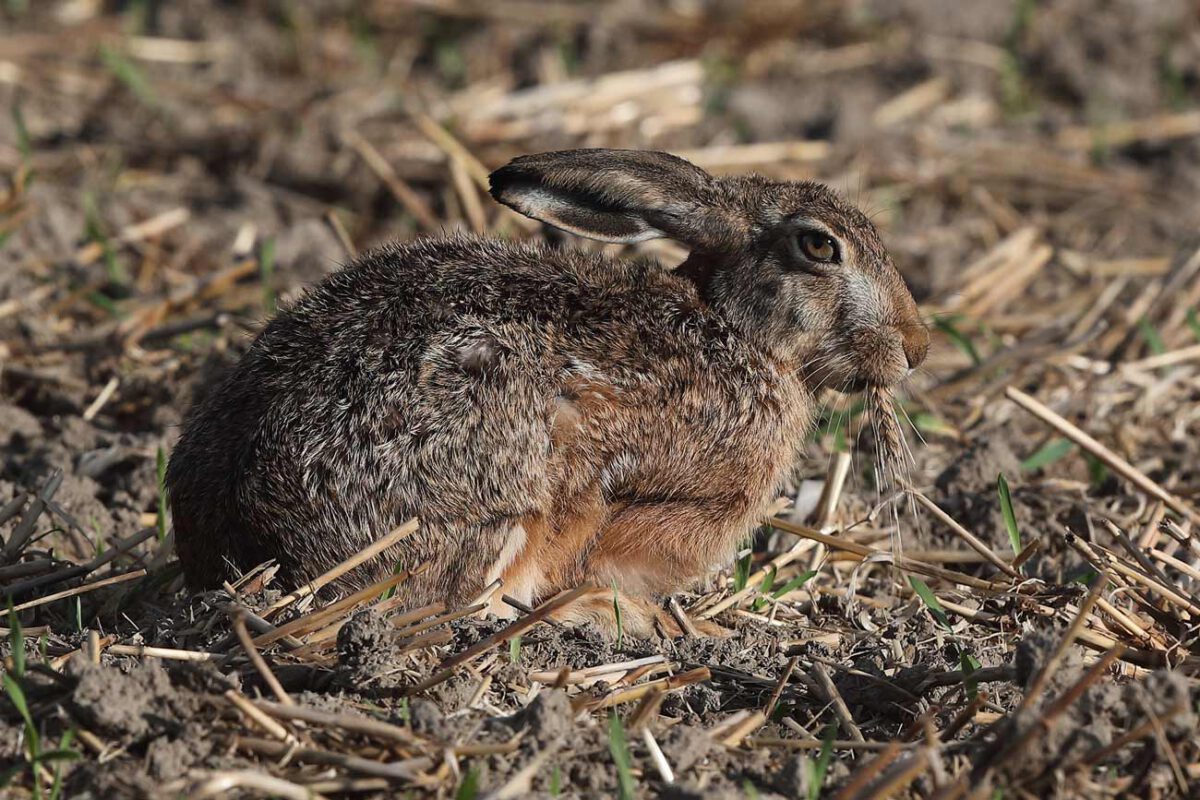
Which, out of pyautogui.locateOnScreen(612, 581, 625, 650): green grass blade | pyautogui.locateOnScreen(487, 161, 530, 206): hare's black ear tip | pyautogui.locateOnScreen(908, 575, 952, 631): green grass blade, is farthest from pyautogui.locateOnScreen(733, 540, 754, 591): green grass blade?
pyautogui.locateOnScreen(487, 161, 530, 206): hare's black ear tip

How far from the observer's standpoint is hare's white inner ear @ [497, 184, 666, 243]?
4.93m

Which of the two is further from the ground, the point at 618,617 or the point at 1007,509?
the point at 1007,509

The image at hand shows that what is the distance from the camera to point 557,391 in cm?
458

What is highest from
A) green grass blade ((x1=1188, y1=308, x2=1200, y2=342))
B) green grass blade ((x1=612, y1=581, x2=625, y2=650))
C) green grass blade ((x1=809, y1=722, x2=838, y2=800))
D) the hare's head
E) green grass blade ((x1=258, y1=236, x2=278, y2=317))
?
the hare's head

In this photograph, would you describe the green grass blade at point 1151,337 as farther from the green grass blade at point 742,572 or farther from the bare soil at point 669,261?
the green grass blade at point 742,572

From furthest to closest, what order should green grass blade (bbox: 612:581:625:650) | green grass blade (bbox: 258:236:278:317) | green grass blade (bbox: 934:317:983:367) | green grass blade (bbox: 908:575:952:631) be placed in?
green grass blade (bbox: 258:236:278:317), green grass blade (bbox: 934:317:983:367), green grass blade (bbox: 908:575:952:631), green grass blade (bbox: 612:581:625:650)

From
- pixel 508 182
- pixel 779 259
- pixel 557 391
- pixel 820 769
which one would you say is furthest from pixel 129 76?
pixel 820 769

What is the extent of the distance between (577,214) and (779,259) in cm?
70

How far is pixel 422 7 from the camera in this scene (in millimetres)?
9570

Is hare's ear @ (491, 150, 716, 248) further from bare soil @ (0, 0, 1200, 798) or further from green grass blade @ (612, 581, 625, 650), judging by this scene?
green grass blade @ (612, 581, 625, 650)

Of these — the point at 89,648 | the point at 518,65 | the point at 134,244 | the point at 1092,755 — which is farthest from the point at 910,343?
the point at 518,65

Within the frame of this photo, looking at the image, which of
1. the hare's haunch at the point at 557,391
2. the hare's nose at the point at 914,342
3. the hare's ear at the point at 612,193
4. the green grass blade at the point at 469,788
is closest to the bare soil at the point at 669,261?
the green grass blade at the point at 469,788

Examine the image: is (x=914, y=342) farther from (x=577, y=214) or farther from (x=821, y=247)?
(x=577, y=214)

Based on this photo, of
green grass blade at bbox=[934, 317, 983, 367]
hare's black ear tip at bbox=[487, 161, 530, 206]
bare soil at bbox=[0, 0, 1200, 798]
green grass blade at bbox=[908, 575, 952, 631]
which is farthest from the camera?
green grass blade at bbox=[934, 317, 983, 367]
